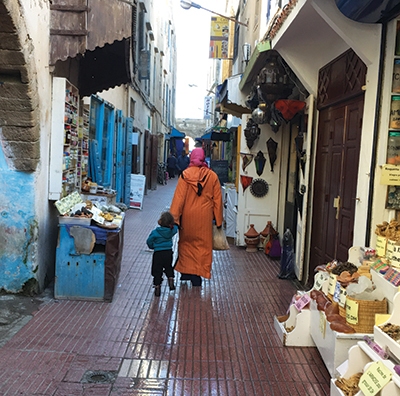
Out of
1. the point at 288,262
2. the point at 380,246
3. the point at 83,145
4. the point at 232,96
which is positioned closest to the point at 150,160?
the point at 232,96

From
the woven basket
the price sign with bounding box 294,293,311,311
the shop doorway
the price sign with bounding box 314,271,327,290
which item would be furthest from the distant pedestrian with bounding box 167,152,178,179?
the woven basket

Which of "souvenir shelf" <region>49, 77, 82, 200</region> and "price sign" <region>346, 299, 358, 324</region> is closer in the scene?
"price sign" <region>346, 299, 358, 324</region>

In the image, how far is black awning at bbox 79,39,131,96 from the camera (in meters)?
6.44

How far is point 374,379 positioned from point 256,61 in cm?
543

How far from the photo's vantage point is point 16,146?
4.69 m

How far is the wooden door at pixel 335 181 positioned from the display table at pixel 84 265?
2.40 meters

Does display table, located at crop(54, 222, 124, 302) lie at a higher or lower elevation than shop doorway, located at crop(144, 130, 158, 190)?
lower

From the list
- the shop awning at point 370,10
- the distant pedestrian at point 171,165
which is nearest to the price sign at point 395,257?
the shop awning at point 370,10

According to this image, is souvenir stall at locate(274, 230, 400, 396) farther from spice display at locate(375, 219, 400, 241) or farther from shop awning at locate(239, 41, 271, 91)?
shop awning at locate(239, 41, 271, 91)

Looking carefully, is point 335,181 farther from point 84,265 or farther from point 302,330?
point 84,265

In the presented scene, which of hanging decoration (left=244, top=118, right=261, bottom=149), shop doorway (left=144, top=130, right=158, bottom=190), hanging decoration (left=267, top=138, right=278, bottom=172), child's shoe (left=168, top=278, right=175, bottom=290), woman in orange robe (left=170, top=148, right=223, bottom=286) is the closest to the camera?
child's shoe (left=168, top=278, right=175, bottom=290)

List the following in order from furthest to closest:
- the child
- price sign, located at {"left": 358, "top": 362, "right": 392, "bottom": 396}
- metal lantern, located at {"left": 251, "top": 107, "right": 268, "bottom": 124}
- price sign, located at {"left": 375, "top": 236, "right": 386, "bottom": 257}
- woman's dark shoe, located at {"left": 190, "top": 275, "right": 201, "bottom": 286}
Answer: metal lantern, located at {"left": 251, "top": 107, "right": 268, "bottom": 124} < woman's dark shoe, located at {"left": 190, "top": 275, "right": 201, "bottom": 286} < the child < price sign, located at {"left": 375, "top": 236, "right": 386, "bottom": 257} < price sign, located at {"left": 358, "top": 362, "right": 392, "bottom": 396}

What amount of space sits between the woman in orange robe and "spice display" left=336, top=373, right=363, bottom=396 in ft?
9.54

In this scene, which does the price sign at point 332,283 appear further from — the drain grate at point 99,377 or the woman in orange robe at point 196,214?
the woman in orange robe at point 196,214
